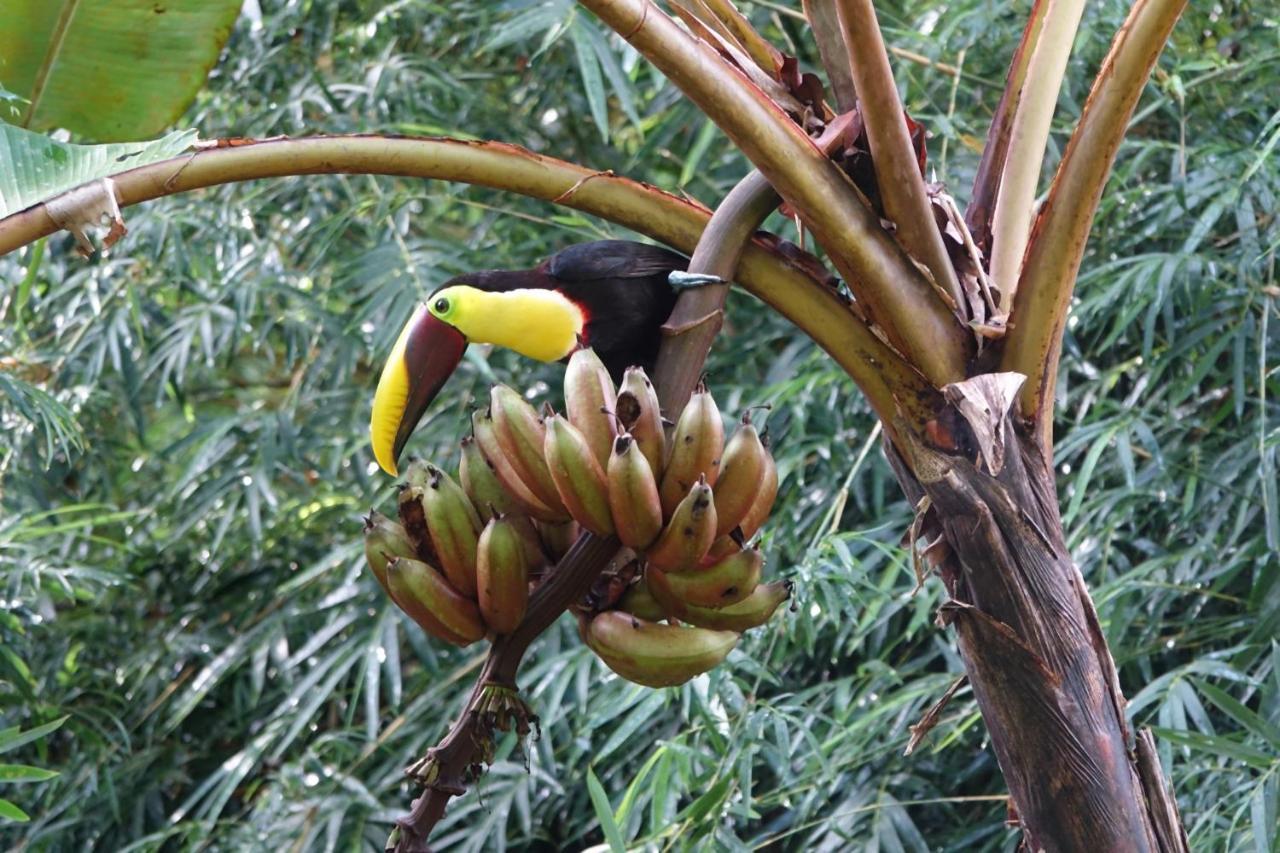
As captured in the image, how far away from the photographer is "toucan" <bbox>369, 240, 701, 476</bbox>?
1.09 meters

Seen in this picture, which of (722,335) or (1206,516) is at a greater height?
(722,335)

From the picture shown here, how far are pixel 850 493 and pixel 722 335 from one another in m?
0.36

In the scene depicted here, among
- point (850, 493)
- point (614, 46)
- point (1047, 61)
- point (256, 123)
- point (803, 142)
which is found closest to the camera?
point (803, 142)

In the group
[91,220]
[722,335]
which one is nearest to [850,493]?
[722,335]

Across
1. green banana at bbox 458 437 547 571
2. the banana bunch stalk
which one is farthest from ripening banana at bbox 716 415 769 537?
green banana at bbox 458 437 547 571

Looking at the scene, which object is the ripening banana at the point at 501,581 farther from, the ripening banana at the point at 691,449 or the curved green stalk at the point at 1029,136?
the curved green stalk at the point at 1029,136

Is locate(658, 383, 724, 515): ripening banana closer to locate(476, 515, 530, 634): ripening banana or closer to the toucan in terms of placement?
locate(476, 515, 530, 634): ripening banana

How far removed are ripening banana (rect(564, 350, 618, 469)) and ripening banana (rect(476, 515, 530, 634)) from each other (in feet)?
0.23

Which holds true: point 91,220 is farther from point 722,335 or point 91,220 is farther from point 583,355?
point 722,335

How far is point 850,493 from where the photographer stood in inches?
70.9

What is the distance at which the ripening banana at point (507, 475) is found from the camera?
82 cm

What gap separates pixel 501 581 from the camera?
2.51 ft

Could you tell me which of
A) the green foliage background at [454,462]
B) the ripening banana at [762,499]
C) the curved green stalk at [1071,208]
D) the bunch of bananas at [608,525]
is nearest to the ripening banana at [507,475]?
the bunch of bananas at [608,525]

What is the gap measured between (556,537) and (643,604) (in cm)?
7
